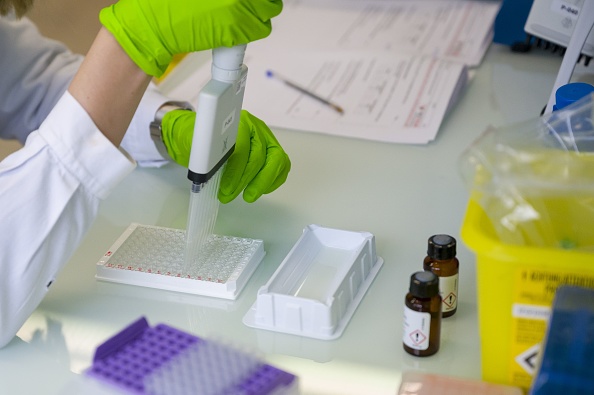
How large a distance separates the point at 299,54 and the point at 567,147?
0.88 meters

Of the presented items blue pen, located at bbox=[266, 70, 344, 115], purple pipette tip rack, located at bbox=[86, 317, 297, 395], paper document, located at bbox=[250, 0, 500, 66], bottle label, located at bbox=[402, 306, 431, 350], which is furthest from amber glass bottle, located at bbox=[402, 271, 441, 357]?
paper document, located at bbox=[250, 0, 500, 66]

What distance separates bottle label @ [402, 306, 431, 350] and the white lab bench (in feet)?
0.06

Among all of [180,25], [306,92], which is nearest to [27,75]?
[306,92]

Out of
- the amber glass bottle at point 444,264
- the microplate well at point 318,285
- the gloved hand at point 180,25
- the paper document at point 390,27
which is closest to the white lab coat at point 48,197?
the gloved hand at point 180,25

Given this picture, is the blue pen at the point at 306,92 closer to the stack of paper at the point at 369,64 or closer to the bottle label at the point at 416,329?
the stack of paper at the point at 369,64

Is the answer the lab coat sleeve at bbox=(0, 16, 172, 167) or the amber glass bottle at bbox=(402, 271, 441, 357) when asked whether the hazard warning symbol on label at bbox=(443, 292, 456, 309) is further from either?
the lab coat sleeve at bbox=(0, 16, 172, 167)

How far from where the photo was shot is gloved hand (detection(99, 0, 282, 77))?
38.8 inches

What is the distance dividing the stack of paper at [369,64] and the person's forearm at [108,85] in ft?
1.52

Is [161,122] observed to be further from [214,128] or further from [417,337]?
[417,337]

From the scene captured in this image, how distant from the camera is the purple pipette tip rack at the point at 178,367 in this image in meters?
0.73

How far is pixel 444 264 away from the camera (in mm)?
953

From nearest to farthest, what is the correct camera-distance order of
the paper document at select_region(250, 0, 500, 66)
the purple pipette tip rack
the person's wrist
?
the purple pipette tip rack → the person's wrist → the paper document at select_region(250, 0, 500, 66)

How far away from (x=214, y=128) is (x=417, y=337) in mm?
331

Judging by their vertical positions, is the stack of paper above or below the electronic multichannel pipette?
below
